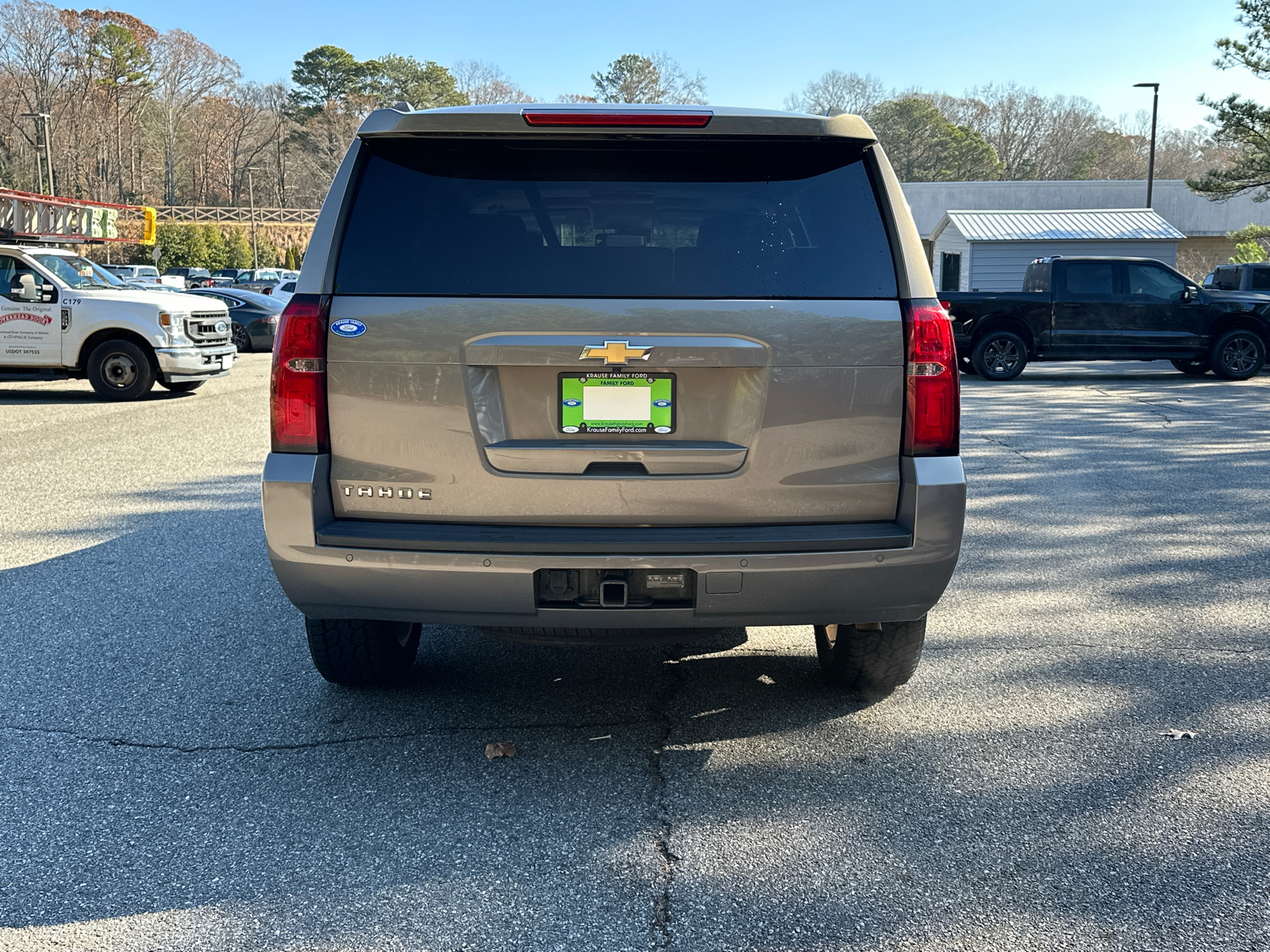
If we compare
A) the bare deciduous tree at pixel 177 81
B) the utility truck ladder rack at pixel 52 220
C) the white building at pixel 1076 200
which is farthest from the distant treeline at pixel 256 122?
the utility truck ladder rack at pixel 52 220

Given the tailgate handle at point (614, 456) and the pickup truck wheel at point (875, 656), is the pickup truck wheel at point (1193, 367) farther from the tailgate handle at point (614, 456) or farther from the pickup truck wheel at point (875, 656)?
the tailgate handle at point (614, 456)

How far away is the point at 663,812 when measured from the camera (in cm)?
341

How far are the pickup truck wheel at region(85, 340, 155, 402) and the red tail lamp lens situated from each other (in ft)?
43.2

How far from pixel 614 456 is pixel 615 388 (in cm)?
21

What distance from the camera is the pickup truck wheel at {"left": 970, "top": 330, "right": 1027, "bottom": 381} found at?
18359 millimetres

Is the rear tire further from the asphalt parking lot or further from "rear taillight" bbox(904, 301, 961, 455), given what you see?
"rear taillight" bbox(904, 301, 961, 455)

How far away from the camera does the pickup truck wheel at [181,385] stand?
15.6m

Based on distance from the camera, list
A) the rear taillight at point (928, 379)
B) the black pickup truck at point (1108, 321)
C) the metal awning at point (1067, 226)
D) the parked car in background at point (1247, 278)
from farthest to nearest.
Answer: the metal awning at point (1067, 226) < the parked car in background at point (1247, 278) < the black pickup truck at point (1108, 321) < the rear taillight at point (928, 379)

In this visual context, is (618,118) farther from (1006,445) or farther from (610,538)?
(1006,445)

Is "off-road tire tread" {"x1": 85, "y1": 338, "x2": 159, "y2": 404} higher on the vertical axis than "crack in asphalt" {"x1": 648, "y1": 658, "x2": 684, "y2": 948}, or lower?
higher

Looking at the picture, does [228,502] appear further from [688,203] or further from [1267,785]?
[1267,785]

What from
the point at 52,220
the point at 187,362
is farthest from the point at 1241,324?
the point at 52,220

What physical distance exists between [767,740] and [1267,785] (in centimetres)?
159

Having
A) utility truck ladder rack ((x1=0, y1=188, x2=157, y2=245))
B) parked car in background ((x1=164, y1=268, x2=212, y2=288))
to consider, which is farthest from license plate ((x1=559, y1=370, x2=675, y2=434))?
parked car in background ((x1=164, y1=268, x2=212, y2=288))
